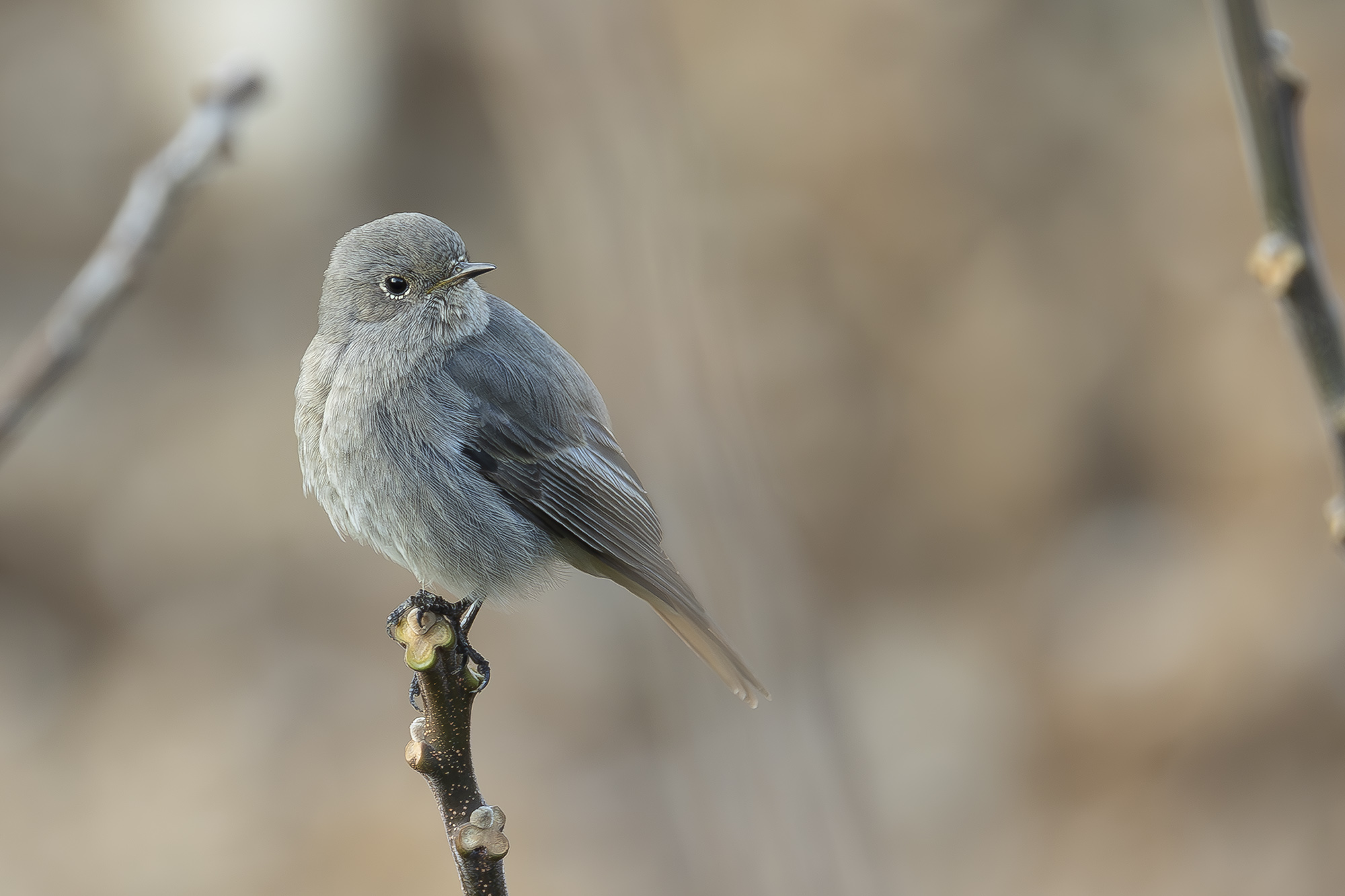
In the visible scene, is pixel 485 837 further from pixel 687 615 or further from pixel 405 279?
pixel 405 279

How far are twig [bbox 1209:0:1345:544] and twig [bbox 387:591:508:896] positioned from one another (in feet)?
4.56

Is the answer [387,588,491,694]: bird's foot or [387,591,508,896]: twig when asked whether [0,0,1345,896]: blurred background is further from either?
[387,591,508,896]: twig

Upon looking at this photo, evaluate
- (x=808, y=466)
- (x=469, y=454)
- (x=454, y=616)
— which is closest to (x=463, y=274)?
(x=454, y=616)

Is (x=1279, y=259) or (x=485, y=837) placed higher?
(x=1279, y=259)

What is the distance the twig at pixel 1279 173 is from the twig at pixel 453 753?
1.39 m

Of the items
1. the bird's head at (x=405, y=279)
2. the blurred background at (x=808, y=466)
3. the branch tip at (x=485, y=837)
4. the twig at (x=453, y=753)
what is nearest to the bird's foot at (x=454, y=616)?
the twig at (x=453, y=753)

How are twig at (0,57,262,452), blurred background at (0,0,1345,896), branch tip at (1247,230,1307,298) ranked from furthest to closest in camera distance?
1. blurred background at (0,0,1345,896)
2. twig at (0,57,262,452)
3. branch tip at (1247,230,1307,298)

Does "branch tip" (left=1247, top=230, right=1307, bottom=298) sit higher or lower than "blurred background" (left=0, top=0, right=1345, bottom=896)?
lower

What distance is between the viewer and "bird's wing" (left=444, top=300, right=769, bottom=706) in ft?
7.32

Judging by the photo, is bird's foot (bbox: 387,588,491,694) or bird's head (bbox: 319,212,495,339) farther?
bird's foot (bbox: 387,588,491,694)

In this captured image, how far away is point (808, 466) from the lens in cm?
848

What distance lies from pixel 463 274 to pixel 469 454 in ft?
2.65

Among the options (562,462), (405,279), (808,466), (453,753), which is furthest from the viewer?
(808,466)

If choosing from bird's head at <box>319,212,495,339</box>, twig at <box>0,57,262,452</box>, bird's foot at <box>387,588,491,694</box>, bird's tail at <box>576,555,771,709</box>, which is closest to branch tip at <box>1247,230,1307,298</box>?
bird's tail at <box>576,555,771,709</box>
